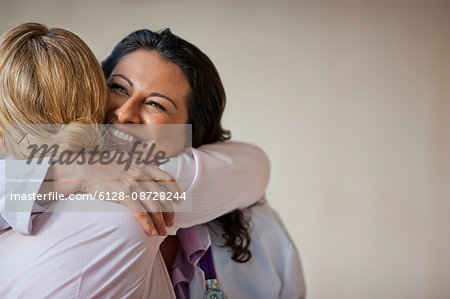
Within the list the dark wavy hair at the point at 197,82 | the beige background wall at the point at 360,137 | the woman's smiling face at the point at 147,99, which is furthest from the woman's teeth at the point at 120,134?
the beige background wall at the point at 360,137

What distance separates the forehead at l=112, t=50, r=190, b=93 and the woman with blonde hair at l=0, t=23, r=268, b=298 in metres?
0.22

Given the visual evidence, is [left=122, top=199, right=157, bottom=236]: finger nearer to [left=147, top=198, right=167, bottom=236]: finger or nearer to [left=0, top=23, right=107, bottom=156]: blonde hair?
[left=147, top=198, right=167, bottom=236]: finger

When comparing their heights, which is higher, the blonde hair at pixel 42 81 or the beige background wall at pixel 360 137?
the blonde hair at pixel 42 81

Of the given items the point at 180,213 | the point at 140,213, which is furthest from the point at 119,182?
the point at 180,213

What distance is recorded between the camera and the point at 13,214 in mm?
712

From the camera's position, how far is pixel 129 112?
103 centimetres

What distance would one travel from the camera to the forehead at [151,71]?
3.56 feet

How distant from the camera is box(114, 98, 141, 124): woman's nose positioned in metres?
1.01

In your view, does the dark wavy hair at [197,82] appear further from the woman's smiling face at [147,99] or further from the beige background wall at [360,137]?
the beige background wall at [360,137]

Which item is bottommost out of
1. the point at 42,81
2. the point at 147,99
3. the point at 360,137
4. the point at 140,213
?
the point at 360,137

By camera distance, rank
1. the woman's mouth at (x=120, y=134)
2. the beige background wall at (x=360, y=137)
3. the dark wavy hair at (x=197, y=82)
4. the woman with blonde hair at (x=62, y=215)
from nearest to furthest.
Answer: the woman with blonde hair at (x=62, y=215) → the woman's mouth at (x=120, y=134) → the dark wavy hair at (x=197, y=82) → the beige background wall at (x=360, y=137)

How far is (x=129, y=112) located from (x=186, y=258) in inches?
15.1

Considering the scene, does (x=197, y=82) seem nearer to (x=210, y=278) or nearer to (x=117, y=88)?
(x=117, y=88)

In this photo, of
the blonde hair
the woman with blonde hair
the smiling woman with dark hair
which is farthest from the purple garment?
the blonde hair
